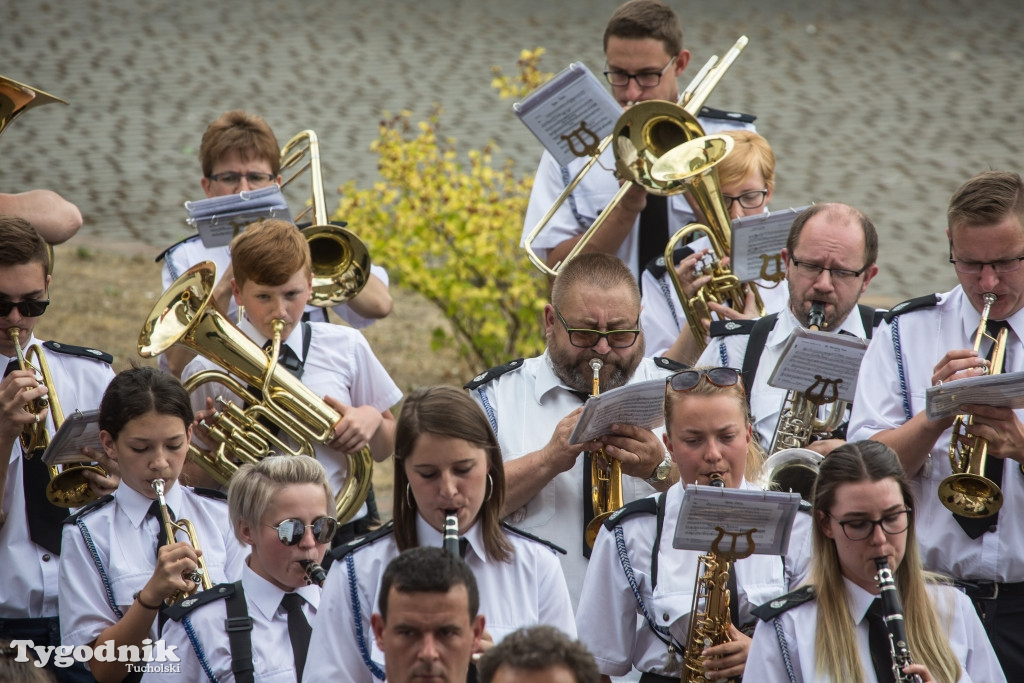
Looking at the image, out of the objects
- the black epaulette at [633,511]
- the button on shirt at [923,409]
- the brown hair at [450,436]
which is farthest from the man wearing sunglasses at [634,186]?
the brown hair at [450,436]

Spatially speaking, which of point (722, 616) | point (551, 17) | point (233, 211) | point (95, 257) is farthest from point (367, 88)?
point (722, 616)

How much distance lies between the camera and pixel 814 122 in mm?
14016

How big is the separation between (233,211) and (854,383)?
2693 millimetres

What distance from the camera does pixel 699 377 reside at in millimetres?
4539

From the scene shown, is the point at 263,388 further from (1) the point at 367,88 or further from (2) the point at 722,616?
(1) the point at 367,88

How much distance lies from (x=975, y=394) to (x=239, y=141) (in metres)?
3.53

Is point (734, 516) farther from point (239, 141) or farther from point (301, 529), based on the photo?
point (239, 141)

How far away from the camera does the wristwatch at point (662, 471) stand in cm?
484

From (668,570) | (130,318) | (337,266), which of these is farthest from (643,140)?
(130,318)

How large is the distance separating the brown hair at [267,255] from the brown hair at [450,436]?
1.40 metres

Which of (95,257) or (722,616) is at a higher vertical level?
(95,257)

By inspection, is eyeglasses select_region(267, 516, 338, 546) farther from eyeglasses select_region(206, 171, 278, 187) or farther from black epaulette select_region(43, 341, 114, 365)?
eyeglasses select_region(206, 171, 278, 187)

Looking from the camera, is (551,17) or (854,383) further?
(551,17)

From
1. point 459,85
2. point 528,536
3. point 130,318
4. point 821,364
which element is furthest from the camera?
point 459,85
